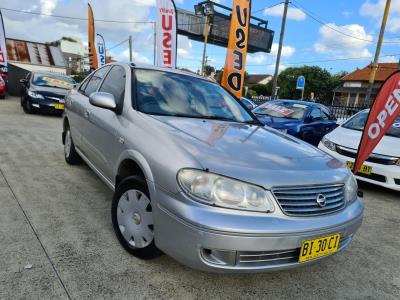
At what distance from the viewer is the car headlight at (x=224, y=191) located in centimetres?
194

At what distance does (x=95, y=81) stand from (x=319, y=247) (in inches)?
130

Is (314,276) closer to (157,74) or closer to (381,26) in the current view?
(157,74)

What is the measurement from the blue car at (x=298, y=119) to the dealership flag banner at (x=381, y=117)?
2018 mm

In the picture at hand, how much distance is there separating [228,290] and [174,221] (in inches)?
27.5

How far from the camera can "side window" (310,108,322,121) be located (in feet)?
23.7

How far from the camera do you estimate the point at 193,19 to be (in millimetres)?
30391

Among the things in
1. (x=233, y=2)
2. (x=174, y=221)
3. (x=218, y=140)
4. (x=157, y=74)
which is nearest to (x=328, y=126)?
(x=233, y=2)

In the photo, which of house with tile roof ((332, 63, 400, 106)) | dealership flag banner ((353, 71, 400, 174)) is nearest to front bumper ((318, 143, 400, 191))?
dealership flag banner ((353, 71, 400, 174))

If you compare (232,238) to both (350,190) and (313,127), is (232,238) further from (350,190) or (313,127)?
(313,127)

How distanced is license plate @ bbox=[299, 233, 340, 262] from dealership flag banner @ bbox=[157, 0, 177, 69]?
7615 mm

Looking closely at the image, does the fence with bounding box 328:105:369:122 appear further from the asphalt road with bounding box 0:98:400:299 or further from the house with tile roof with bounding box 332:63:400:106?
the house with tile roof with bounding box 332:63:400:106

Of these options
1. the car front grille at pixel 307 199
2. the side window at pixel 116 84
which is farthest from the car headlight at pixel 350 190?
the side window at pixel 116 84

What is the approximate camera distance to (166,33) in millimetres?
9117

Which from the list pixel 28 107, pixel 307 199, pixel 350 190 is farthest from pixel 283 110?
pixel 28 107
